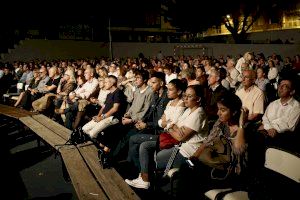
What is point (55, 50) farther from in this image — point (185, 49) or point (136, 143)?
point (136, 143)

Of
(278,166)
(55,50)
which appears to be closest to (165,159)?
(278,166)

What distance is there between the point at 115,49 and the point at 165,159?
26.8m

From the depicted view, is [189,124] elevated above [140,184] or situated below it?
above

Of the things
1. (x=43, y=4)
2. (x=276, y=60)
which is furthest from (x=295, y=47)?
(x=43, y=4)

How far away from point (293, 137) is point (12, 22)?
26751 millimetres

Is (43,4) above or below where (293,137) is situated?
above

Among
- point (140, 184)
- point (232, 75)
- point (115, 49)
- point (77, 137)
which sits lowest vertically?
point (140, 184)

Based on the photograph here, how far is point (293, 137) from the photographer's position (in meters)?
5.02

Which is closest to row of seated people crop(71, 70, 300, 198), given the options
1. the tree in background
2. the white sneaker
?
the white sneaker

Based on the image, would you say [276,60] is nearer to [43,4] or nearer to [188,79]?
[188,79]

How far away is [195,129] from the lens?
4145 mm

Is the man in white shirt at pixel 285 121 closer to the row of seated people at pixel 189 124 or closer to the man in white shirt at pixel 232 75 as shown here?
the row of seated people at pixel 189 124

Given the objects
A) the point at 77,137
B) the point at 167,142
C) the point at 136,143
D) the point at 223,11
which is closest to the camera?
the point at 167,142

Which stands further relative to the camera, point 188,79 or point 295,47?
point 295,47
